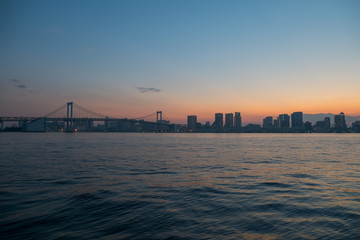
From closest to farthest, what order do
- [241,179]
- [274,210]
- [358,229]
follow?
1. [358,229]
2. [274,210]
3. [241,179]

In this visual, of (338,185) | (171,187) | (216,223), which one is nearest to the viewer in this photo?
(216,223)

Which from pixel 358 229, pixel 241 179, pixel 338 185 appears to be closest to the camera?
pixel 358 229

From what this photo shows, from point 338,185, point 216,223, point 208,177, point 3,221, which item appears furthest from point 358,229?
point 3,221

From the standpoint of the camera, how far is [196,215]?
21.3 ft

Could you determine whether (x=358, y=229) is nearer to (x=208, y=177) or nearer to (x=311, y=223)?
(x=311, y=223)

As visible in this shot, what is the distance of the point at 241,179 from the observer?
11742 mm

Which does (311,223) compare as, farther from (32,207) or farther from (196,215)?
(32,207)

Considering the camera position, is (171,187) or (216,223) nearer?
(216,223)

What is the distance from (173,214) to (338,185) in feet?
27.0

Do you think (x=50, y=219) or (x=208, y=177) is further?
(x=208, y=177)

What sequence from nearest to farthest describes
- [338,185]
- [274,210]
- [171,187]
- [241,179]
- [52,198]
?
[274,210]
[52,198]
[171,187]
[338,185]
[241,179]

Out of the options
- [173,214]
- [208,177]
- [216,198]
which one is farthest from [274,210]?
[208,177]

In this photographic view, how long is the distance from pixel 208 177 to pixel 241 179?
1.65m

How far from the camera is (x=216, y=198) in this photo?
827cm
